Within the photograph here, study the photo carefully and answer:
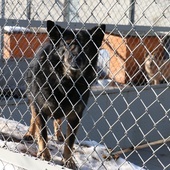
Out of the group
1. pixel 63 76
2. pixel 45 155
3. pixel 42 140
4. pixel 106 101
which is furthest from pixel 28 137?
pixel 106 101

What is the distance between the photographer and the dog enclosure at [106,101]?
7.65 ft

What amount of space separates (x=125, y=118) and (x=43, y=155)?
10.7ft

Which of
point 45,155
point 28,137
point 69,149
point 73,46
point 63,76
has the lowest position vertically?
point 28,137

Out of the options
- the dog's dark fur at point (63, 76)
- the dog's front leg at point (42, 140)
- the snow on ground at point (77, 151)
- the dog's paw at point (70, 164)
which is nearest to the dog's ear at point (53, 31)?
the dog's dark fur at point (63, 76)

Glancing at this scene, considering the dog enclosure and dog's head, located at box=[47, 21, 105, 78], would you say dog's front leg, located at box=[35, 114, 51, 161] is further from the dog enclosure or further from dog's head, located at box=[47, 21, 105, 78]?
dog's head, located at box=[47, 21, 105, 78]

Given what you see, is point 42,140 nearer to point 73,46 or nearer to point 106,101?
point 73,46

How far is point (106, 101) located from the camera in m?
6.11

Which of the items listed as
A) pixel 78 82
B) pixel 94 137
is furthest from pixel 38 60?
pixel 94 137

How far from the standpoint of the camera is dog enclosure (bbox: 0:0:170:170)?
2.33 m

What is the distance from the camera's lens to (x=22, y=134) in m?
3.74

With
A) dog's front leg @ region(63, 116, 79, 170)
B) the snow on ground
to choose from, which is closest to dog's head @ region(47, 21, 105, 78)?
dog's front leg @ region(63, 116, 79, 170)

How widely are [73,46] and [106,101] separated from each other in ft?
10.8

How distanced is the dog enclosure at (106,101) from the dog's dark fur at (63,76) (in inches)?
3.5

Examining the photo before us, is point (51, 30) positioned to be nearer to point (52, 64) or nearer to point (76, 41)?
point (76, 41)
